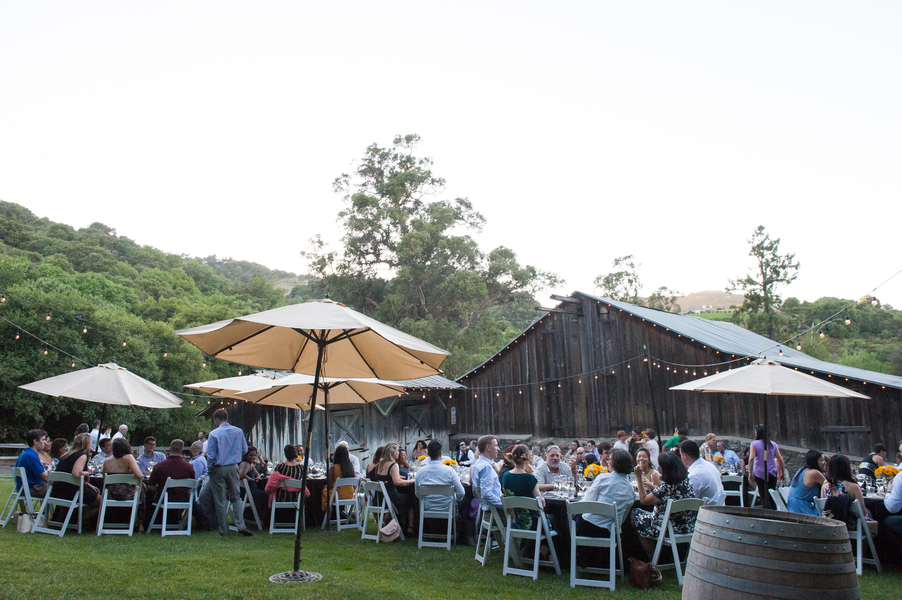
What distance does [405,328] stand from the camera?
30047mm

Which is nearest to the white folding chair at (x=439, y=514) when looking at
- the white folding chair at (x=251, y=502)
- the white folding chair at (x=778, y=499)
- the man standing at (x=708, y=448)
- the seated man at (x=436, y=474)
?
the seated man at (x=436, y=474)

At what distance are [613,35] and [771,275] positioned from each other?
2633 centimetres

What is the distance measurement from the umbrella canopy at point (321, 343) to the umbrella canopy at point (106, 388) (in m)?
2.83

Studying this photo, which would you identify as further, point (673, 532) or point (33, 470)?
point (33, 470)

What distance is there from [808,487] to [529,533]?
2.85 m

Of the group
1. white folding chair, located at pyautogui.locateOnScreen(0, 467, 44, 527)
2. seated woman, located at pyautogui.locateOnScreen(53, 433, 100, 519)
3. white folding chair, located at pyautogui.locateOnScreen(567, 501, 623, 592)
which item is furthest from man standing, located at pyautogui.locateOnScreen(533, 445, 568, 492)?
white folding chair, located at pyautogui.locateOnScreen(0, 467, 44, 527)

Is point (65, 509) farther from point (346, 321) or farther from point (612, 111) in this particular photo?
point (612, 111)

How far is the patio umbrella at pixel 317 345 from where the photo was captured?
16.2 feet

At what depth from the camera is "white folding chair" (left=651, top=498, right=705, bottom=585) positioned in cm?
519

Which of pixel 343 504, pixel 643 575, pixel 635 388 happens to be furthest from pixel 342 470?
pixel 635 388

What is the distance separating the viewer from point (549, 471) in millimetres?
7395

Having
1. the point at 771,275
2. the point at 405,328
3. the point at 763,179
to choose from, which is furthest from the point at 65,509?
the point at 771,275

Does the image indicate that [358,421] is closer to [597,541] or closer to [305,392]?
[305,392]

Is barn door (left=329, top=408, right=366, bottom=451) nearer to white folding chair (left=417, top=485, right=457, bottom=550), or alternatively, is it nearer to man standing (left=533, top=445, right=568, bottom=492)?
man standing (left=533, top=445, right=568, bottom=492)
